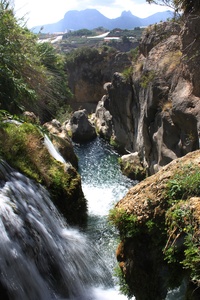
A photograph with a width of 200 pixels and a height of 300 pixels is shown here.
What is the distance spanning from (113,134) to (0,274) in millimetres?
22453

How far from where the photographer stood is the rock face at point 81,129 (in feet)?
97.7

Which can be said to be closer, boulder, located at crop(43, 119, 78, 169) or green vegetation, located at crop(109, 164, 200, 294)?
green vegetation, located at crop(109, 164, 200, 294)

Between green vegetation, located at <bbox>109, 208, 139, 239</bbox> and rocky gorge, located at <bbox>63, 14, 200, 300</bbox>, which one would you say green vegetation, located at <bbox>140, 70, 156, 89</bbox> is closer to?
rocky gorge, located at <bbox>63, 14, 200, 300</bbox>

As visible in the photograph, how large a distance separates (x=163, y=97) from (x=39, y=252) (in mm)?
10808

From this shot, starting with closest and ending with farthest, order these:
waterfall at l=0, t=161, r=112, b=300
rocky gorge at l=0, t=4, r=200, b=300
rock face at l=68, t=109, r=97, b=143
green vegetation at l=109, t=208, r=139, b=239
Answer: rocky gorge at l=0, t=4, r=200, b=300
green vegetation at l=109, t=208, r=139, b=239
waterfall at l=0, t=161, r=112, b=300
rock face at l=68, t=109, r=97, b=143

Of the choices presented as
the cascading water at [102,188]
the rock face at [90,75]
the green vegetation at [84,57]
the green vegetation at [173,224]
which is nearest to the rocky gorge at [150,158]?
the green vegetation at [173,224]

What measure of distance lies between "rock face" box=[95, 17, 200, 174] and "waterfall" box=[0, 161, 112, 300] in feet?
21.3

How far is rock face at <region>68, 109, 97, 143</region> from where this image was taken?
29.8 meters

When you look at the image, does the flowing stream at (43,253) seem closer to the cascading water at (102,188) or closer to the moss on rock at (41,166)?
the cascading water at (102,188)

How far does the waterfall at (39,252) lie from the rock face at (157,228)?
1.73 meters

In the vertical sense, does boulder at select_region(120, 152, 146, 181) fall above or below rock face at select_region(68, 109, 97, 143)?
below

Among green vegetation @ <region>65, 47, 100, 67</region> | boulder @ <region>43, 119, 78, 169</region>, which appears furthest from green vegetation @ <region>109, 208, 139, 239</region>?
green vegetation @ <region>65, 47, 100, 67</region>

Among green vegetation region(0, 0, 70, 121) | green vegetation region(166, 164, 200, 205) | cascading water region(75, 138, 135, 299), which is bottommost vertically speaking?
cascading water region(75, 138, 135, 299)

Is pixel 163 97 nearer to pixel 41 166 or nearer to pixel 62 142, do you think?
pixel 62 142
